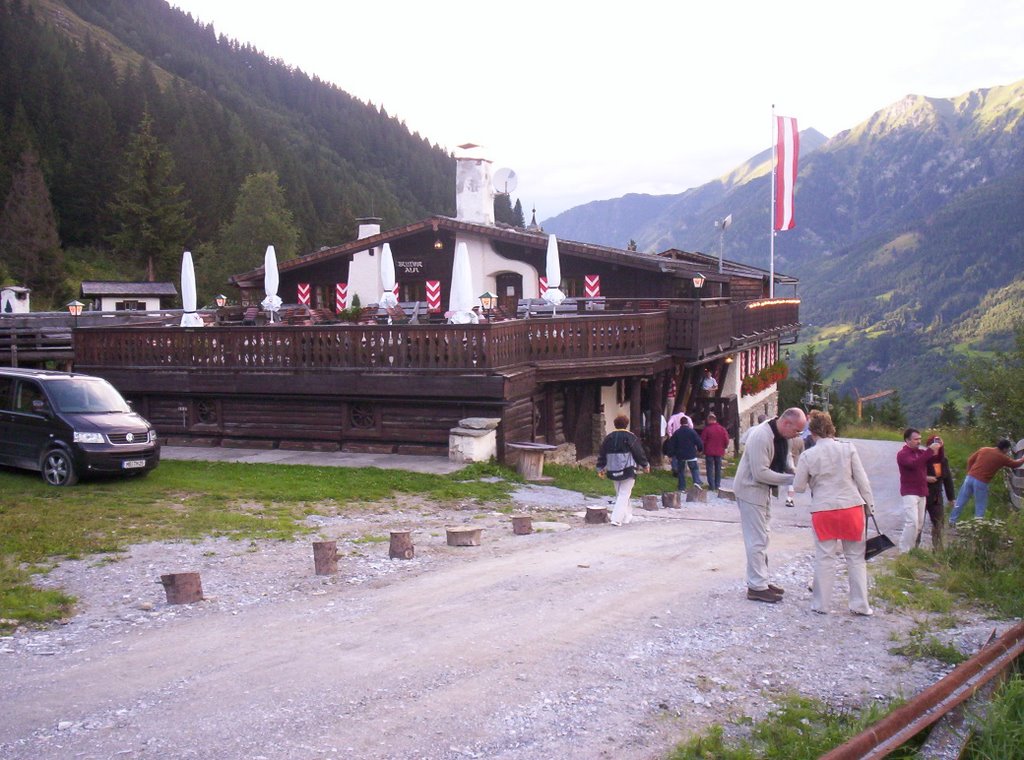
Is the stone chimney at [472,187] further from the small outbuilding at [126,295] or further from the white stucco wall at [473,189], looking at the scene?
the small outbuilding at [126,295]

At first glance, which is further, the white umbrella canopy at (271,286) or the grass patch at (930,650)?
the white umbrella canopy at (271,286)

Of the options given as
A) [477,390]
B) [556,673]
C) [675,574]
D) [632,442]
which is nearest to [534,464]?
[477,390]

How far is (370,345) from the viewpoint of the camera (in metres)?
17.7

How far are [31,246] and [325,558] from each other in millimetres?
53752

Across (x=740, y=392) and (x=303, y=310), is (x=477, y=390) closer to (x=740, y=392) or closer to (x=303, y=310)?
(x=303, y=310)

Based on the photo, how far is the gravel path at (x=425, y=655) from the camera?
5.66 meters

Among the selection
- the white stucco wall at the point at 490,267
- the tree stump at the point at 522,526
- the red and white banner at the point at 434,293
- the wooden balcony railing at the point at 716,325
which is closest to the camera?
the tree stump at the point at 522,526

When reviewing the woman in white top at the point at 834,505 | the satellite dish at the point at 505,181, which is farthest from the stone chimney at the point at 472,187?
the woman in white top at the point at 834,505

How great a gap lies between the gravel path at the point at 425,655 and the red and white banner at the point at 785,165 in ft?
81.0

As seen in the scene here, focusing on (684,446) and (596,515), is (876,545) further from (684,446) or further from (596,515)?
(684,446)

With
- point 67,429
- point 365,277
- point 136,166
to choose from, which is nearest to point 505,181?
point 365,277

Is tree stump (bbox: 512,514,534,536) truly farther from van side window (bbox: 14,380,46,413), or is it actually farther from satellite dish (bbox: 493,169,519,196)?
satellite dish (bbox: 493,169,519,196)

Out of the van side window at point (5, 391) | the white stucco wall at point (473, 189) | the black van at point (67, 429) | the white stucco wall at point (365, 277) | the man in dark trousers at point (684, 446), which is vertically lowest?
the man in dark trousers at point (684, 446)

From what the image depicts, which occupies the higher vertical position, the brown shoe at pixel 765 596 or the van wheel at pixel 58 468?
the van wheel at pixel 58 468
